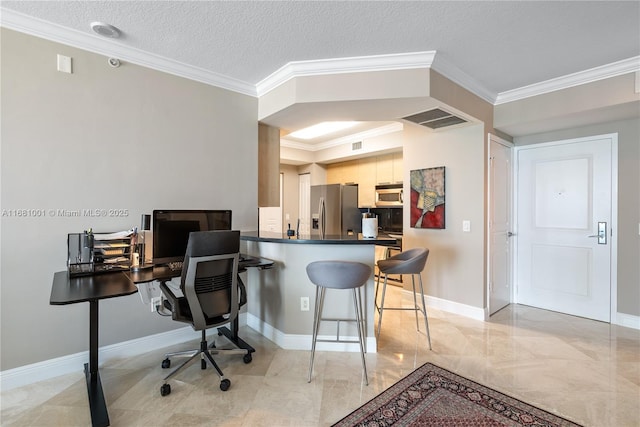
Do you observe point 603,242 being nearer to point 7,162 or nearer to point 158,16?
point 158,16

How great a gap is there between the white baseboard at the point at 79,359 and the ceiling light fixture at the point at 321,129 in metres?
3.15

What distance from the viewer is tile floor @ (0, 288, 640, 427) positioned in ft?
6.11

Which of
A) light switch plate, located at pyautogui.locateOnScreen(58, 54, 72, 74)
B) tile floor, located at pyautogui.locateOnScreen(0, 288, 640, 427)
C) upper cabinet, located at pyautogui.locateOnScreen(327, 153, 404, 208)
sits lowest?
tile floor, located at pyautogui.locateOnScreen(0, 288, 640, 427)

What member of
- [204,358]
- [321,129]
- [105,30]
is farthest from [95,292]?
[321,129]

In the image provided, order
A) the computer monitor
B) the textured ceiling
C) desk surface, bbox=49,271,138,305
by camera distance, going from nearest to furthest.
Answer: desk surface, bbox=49,271,138,305, the textured ceiling, the computer monitor

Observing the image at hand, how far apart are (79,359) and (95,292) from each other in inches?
44.2

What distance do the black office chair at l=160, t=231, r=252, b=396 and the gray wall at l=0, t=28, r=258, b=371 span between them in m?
0.82

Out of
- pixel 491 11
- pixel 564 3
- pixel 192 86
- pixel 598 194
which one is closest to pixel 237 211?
pixel 192 86

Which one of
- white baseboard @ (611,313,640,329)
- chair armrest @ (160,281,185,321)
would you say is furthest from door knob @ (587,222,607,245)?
chair armrest @ (160,281,185,321)

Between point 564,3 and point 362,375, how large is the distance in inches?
116

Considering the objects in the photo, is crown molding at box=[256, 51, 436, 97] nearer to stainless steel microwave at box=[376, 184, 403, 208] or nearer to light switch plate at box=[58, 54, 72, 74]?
light switch plate at box=[58, 54, 72, 74]

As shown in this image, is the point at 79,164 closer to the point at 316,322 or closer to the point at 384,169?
the point at 316,322

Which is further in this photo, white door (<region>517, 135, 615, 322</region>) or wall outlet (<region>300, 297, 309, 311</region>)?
white door (<region>517, 135, 615, 322</region>)

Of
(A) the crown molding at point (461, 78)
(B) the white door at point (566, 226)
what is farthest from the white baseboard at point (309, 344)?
(B) the white door at point (566, 226)
